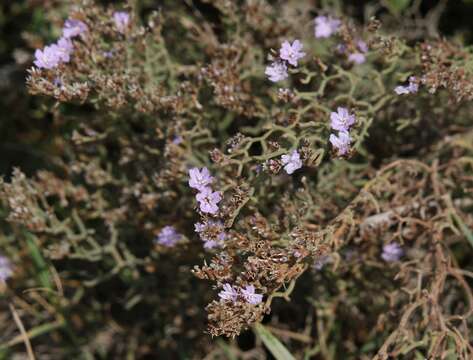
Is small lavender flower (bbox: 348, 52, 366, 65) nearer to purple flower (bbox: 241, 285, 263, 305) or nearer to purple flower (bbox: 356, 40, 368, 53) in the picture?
purple flower (bbox: 356, 40, 368, 53)

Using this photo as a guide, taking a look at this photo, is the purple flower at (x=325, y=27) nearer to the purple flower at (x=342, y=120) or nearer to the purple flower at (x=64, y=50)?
the purple flower at (x=342, y=120)

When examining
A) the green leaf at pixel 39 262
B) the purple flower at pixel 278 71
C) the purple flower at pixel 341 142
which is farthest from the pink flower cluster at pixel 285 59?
the green leaf at pixel 39 262

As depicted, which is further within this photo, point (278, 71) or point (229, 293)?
point (278, 71)

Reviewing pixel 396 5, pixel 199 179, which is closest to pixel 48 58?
pixel 199 179

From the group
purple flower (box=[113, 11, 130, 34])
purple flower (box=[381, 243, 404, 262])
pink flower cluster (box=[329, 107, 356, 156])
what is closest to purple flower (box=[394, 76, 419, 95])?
pink flower cluster (box=[329, 107, 356, 156])

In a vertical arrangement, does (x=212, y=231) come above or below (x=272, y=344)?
above

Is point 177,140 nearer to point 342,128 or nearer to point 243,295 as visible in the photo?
point 342,128
